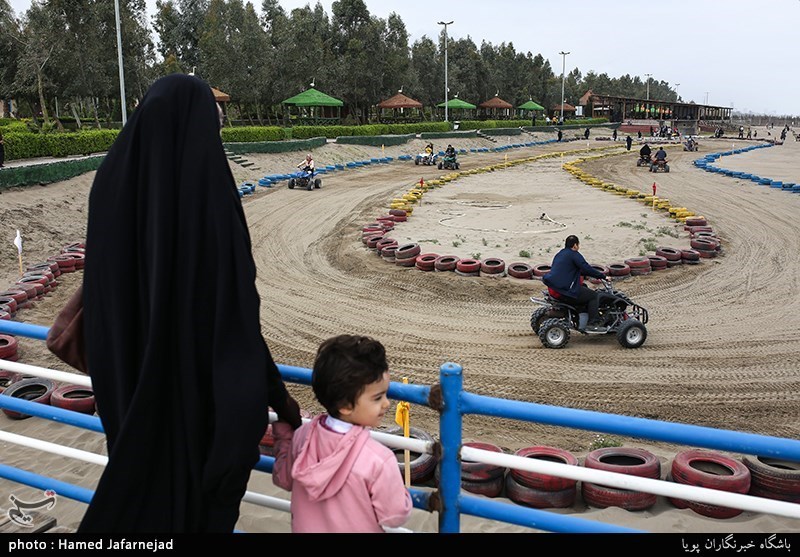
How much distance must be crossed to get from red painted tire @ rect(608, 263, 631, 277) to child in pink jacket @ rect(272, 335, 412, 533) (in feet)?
41.4

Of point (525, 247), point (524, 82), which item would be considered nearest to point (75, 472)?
point (525, 247)

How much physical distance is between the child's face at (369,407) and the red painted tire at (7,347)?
8.53m

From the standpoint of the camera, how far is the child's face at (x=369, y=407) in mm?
2383

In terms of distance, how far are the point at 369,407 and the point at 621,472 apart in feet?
12.0

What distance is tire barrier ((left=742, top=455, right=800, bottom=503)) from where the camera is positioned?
5.22 meters

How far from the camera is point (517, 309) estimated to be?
12.3 m

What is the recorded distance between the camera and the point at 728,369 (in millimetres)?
9180

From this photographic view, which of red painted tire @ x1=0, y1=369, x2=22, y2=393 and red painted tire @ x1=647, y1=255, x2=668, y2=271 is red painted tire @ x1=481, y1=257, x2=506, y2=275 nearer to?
red painted tire @ x1=647, y1=255, x2=668, y2=271

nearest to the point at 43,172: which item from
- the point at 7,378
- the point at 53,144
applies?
the point at 53,144

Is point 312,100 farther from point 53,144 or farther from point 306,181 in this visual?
point 53,144

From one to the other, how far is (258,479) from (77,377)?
2.38 m

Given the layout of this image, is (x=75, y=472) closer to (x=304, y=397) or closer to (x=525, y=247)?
(x=304, y=397)

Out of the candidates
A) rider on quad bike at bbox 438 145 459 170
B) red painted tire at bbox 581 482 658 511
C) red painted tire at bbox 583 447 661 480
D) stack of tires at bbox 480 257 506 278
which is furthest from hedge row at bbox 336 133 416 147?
red painted tire at bbox 581 482 658 511

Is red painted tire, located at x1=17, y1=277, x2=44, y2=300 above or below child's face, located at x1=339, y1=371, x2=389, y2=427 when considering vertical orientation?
below
